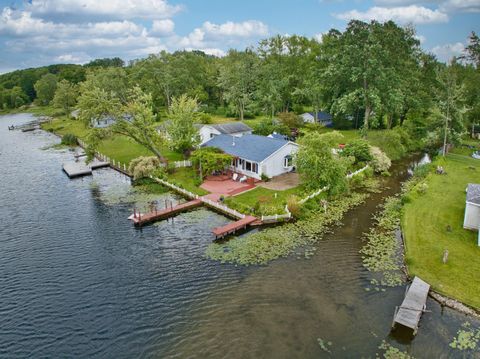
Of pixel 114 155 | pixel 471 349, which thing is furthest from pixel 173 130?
pixel 471 349

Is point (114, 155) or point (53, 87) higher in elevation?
point (53, 87)

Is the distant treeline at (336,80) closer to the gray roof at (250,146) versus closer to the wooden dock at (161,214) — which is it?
the gray roof at (250,146)

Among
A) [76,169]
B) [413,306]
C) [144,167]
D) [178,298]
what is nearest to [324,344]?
[413,306]

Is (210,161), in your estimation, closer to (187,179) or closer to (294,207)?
(187,179)

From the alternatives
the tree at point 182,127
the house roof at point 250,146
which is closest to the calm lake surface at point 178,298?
the house roof at point 250,146

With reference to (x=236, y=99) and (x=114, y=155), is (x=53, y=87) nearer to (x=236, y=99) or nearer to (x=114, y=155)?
(x=236, y=99)

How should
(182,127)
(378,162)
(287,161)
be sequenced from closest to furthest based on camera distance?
(287,161) < (378,162) < (182,127)
